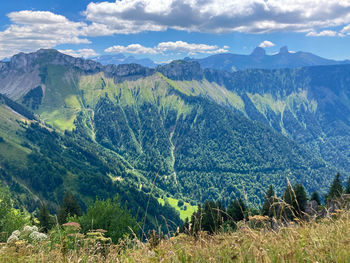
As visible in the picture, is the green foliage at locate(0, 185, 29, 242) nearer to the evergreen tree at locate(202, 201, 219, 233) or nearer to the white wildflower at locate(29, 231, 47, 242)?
the evergreen tree at locate(202, 201, 219, 233)

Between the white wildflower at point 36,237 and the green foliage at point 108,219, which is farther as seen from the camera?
the green foliage at point 108,219

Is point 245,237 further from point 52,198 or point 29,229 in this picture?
point 52,198

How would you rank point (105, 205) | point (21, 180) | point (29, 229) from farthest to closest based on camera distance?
point (21, 180) < point (105, 205) < point (29, 229)

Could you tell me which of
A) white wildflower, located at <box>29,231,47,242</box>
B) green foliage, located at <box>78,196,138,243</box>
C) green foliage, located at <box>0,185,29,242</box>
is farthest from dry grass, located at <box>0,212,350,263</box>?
green foliage, located at <box>0,185,29,242</box>

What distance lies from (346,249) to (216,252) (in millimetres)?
2134

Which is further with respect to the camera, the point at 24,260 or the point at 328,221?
the point at 328,221

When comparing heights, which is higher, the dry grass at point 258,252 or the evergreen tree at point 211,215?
the dry grass at point 258,252

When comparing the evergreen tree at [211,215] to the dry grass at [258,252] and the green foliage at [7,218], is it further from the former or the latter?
the green foliage at [7,218]

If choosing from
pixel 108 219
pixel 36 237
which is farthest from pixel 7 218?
pixel 36 237

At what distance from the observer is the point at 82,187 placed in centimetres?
19912

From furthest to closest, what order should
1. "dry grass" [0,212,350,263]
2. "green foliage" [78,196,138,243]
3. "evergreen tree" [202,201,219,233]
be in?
"green foliage" [78,196,138,243] → "evergreen tree" [202,201,219,233] → "dry grass" [0,212,350,263]

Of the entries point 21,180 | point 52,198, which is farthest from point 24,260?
point 21,180

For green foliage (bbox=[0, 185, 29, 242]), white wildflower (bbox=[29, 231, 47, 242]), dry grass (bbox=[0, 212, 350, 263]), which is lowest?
green foliage (bbox=[0, 185, 29, 242])

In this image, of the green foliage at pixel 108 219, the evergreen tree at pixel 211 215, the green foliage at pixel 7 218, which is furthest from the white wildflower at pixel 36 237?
the green foliage at pixel 7 218
